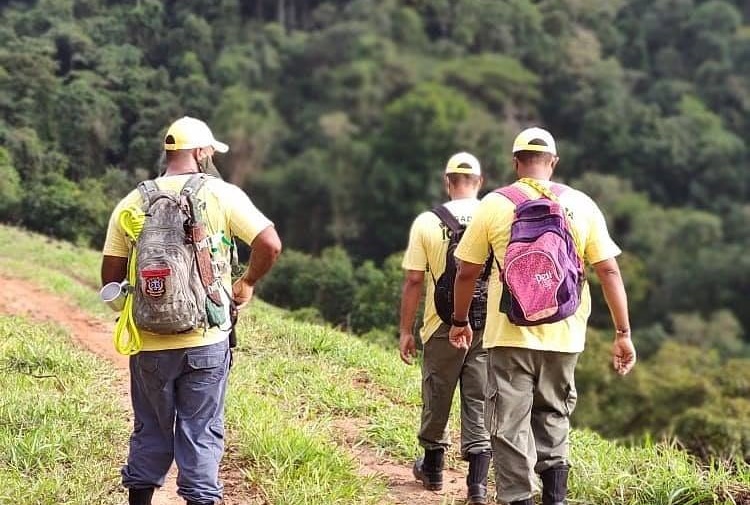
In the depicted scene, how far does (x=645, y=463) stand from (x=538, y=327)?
151cm

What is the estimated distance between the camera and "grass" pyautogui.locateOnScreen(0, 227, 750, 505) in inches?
154

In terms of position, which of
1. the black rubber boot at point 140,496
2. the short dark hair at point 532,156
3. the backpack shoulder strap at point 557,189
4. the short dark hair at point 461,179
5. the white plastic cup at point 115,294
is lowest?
the black rubber boot at point 140,496

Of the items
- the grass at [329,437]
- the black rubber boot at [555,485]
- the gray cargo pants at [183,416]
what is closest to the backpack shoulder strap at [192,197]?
the gray cargo pants at [183,416]

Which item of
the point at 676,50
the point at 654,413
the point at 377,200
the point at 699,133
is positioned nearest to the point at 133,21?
the point at 654,413

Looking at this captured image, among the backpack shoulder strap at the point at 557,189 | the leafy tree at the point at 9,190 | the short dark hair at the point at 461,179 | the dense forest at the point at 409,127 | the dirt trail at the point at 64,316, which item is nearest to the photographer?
the backpack shoulder strap at the point at 557,189

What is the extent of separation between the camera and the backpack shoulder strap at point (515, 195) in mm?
3354

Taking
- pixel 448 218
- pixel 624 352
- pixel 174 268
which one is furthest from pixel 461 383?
pixel 174 268

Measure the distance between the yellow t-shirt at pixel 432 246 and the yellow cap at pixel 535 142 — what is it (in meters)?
0.61

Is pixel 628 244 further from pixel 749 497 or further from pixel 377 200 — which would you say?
pixel 749 497

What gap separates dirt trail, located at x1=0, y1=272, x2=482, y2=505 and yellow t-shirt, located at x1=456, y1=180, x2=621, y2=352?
109cm

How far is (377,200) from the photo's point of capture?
27.2 metres

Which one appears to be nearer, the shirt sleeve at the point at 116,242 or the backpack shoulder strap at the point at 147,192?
the backpack shoulder strap at the point at 147,192

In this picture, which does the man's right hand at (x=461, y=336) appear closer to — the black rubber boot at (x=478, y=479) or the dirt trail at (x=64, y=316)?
the black rubber boot at (x=478, y=479)

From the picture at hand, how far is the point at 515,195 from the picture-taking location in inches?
133
